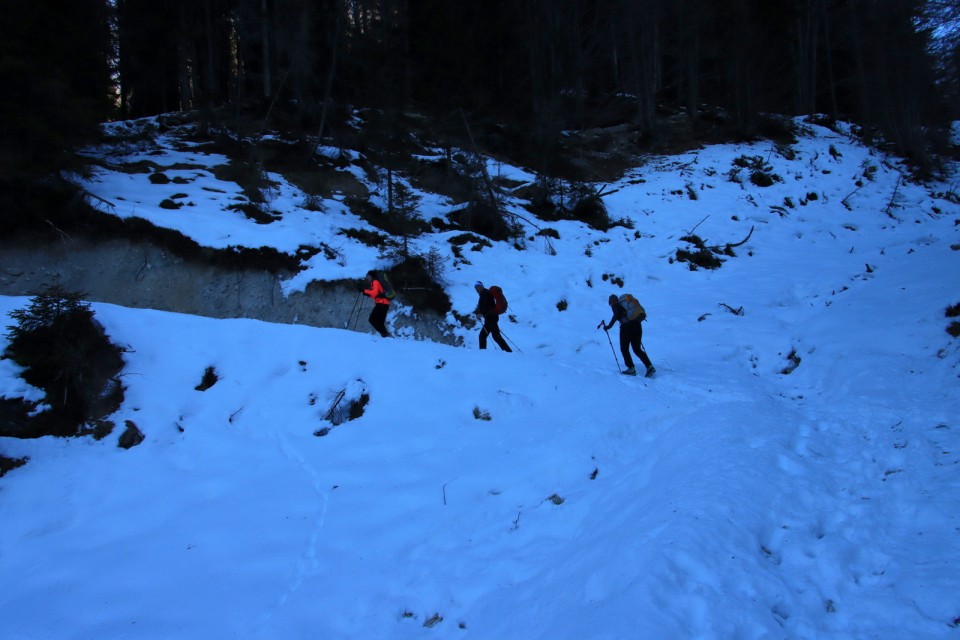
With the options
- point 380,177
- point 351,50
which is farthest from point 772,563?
point 351,50

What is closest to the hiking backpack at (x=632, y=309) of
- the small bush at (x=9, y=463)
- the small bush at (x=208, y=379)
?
the small bush at (x=208, y=379)

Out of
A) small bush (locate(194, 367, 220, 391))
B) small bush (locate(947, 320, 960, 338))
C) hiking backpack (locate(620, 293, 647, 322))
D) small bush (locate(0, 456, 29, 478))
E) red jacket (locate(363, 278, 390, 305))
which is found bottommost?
small bush (locate(0, 456, 29, 478))

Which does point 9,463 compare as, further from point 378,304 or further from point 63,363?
point 378,304

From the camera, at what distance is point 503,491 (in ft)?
16.4

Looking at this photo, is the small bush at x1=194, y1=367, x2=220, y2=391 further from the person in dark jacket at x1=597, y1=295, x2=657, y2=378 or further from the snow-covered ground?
the person in dark jacket at x1=597, y1=295, x2=657, y2=378

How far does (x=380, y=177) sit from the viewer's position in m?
19.6

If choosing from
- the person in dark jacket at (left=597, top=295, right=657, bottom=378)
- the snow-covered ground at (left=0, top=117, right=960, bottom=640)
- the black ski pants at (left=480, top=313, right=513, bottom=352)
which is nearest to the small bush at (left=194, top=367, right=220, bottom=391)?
the snow-covered ground at (left=0, top=117, right=960, bottom=640)

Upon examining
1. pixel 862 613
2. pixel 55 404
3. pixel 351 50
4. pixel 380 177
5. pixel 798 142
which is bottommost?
pixel 862 613

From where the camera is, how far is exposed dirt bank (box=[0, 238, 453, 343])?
11.8 metres

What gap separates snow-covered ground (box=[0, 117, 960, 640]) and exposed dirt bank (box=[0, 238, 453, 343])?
5.26 meters

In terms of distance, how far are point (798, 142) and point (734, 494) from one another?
27.7 metres

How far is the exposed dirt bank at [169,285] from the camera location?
1180 centimetres

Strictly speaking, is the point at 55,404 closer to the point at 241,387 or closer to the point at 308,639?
the point at 241,387

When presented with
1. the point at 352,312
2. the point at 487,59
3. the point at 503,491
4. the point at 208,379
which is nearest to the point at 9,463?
the point at 208,379
